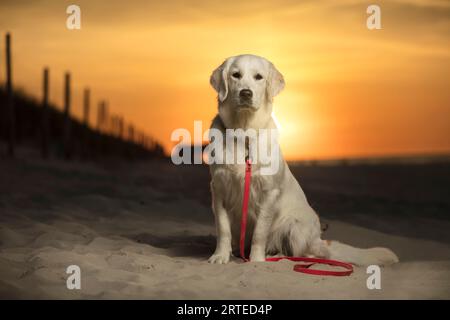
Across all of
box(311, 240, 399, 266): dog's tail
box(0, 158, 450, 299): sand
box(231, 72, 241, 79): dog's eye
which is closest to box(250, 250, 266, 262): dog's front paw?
box(0, 158, 450, 299): sand

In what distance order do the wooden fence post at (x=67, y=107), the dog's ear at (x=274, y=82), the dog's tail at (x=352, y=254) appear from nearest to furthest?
1. the dog's ear at (x=274, y=82)
2. the dog's tail at (x=352, y=254)
3. the wooden fence post at (x=67, y=107)

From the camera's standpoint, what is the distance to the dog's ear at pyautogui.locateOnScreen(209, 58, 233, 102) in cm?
555

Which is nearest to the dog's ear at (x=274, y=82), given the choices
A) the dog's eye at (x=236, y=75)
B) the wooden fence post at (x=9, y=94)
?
the dog's eye at (x=236, y=75)

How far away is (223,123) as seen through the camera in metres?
5.72

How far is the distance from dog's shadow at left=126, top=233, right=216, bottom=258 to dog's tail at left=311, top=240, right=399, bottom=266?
113cm

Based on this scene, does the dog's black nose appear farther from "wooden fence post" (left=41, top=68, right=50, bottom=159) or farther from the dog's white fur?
"wooden fence post" (left=41, top=68, right=50, bottom=159)

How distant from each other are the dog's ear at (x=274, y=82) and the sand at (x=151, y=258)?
1.53 meters

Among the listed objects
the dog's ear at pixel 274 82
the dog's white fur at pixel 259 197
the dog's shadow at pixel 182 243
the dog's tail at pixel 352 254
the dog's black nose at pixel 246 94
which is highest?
the dog's ear at pixel 274 82

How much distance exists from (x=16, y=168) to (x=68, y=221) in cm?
649

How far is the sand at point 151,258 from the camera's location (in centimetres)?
464

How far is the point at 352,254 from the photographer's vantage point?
5961mm

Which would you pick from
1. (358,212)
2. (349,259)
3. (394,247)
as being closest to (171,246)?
(349,259)

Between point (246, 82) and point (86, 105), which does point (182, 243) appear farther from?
point (86, 105)

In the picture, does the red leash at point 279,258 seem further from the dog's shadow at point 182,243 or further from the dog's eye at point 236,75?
the dog's eye at point 236,75
